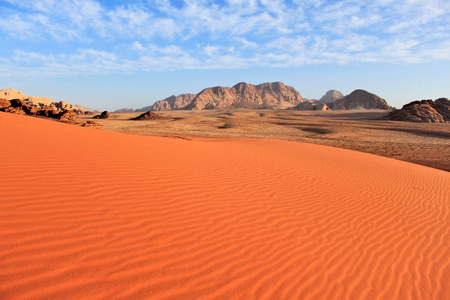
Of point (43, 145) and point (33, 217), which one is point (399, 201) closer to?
point (33, 217)

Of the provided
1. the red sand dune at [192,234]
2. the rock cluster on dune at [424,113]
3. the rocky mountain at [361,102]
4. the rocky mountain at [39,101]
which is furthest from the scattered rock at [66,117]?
the rocky mountain at [361,102]

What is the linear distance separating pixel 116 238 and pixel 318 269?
2321 millimetres

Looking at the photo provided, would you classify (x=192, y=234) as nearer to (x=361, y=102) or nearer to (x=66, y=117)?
(x=66, y=117)

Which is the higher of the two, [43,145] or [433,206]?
[43,145]

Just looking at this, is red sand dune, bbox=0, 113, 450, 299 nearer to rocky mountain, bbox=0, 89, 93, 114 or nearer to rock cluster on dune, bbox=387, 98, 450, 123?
rock cluster on dune, bbox=387, 98, 450, 123

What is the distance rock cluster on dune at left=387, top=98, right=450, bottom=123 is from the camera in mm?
40094

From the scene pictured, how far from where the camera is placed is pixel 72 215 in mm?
3104

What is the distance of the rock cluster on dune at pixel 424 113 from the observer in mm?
40094

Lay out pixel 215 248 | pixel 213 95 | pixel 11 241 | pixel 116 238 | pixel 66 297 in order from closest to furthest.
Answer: pixel 66 297 → pixel 11 241 → pixel 116 238 → pixel 215 248 → pixel 213 95

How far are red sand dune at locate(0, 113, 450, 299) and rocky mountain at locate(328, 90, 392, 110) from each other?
120979 millimetres

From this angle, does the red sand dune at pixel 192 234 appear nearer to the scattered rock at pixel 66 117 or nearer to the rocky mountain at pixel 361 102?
the scattered rock at pixel 66 117

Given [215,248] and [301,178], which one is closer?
[215,248]

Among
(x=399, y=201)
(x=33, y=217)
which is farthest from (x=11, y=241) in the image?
(x=399, y=201)

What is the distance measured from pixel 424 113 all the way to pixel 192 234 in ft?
164
